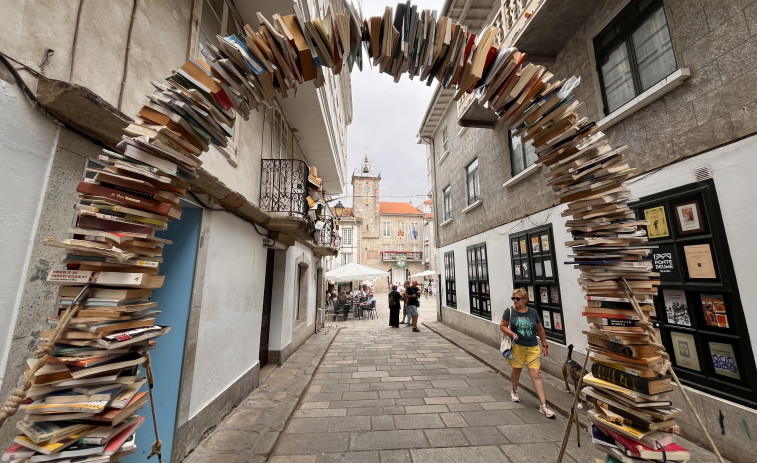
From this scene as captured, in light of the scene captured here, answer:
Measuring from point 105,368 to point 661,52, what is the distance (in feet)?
23.8

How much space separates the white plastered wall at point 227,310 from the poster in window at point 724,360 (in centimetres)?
663

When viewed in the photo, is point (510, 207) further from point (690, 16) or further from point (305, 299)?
point (305, 299)

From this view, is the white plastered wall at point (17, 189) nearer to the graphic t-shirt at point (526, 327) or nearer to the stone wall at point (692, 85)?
the graphic t-shirt at point (526, 327)

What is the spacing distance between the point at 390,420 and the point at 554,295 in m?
4.43

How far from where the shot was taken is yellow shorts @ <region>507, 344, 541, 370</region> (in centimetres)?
485

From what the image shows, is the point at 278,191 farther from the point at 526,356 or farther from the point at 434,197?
the point at 434,197

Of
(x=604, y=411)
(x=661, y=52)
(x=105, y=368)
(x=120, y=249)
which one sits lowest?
(x=604, y=411)

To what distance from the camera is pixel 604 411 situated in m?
2.22

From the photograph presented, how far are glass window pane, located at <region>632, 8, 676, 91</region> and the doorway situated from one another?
8.26 m

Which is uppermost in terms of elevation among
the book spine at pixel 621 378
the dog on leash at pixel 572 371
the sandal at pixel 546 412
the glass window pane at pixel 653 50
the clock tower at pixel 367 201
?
the clock tower at pixel 367 201

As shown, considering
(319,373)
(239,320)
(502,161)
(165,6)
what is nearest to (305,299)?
(319,373)

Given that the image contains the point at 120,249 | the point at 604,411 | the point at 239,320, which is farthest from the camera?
the point at 239,320

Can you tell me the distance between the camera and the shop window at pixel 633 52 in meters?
4.43

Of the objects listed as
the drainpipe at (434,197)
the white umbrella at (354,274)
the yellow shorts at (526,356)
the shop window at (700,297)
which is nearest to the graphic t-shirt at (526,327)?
the yellow shorts at (526,356)
